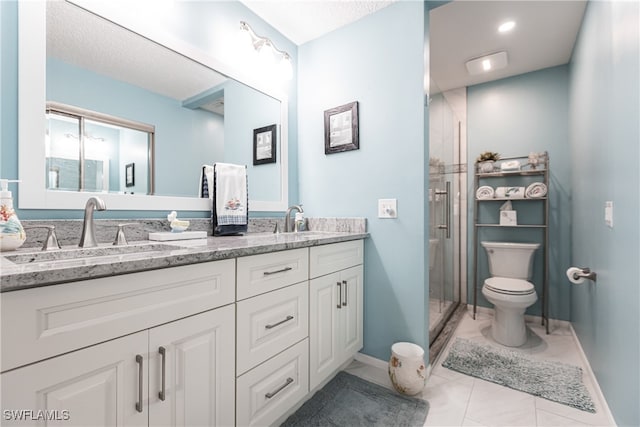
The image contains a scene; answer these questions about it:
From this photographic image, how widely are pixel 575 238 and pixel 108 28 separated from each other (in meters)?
3.37

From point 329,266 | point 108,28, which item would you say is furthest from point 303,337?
point 108,28

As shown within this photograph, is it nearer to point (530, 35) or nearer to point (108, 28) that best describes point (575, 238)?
point (530, 35)

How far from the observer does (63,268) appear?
633mm

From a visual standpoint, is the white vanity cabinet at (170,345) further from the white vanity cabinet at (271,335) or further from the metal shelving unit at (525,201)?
the metal shelving unit at (525,201)

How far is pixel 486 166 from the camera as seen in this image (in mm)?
2771

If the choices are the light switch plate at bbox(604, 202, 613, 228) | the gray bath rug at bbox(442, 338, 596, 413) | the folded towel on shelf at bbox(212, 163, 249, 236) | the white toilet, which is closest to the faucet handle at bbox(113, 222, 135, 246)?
the folded towel on shelf at bbox(212, 163, 249, 236)

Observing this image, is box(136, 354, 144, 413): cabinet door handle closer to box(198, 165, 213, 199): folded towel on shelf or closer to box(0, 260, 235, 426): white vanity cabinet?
box(0, 260, 235, 426): white vanity cabinet

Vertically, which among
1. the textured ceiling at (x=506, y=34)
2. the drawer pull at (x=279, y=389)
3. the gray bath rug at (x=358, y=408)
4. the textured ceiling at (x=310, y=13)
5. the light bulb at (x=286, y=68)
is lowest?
the gray bath rug at (x=358, y=408)

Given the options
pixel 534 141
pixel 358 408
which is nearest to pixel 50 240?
pixel 358 408

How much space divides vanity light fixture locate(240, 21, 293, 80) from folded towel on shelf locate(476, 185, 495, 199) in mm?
2110

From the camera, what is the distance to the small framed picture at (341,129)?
194 cm

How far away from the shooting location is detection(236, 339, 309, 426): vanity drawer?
106 centimetres

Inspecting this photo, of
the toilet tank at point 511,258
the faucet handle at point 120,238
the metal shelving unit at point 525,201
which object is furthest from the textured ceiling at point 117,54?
the toilet tank at point 511,258

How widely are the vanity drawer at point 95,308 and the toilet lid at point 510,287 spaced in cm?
218
